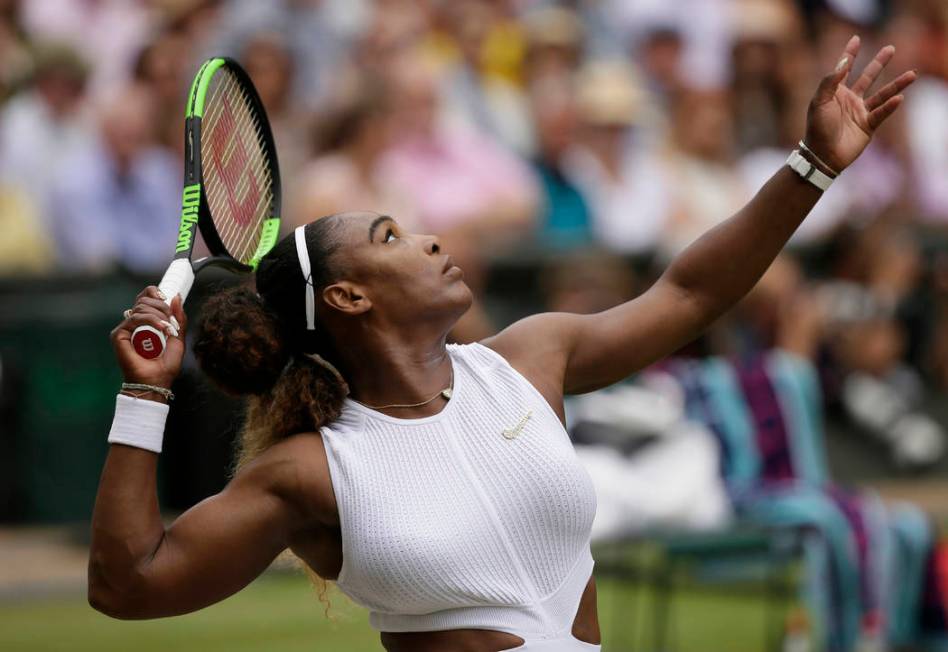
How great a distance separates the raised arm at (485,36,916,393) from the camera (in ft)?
11.1

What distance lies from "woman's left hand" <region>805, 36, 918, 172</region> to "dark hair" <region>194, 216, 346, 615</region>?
1041 millimetres

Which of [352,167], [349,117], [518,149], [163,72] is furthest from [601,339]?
[518,149]

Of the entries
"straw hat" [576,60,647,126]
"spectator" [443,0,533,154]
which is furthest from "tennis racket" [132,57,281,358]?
"straw hat" [576,60,647,126]

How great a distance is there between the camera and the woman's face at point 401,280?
319 cm

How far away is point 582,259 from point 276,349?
171 inches

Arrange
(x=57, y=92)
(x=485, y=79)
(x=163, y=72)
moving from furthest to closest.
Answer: (x=485, y=79)
(x=57, y=92)
(x=163, y=72)

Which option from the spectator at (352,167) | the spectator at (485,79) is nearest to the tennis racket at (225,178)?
the spectator at (352,167)

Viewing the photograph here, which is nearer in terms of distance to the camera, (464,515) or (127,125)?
(464,515)

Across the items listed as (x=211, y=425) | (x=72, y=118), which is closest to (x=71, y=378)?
(x=211, y=425)

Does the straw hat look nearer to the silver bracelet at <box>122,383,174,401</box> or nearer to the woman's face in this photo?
the woman's face

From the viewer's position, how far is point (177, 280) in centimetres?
308

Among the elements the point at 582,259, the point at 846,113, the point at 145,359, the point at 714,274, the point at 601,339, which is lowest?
the point at 145,359

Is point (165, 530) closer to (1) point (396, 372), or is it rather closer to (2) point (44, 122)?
(1) point (396, 372)

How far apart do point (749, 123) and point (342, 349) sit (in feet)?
26.1
